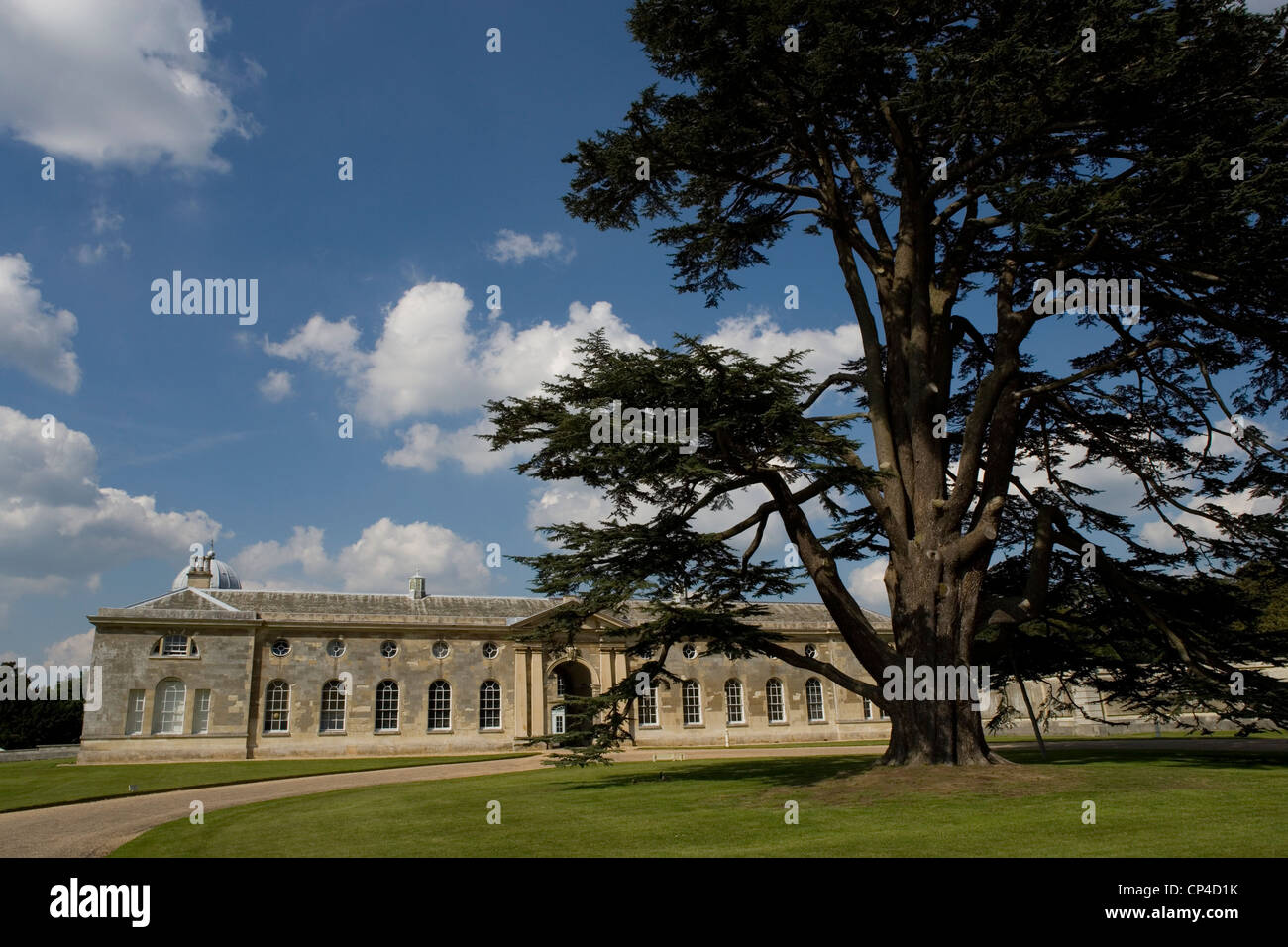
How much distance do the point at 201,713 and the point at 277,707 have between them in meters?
2.64

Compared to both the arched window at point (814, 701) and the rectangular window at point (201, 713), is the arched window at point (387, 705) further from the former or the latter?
the arched window at point (814, 701)

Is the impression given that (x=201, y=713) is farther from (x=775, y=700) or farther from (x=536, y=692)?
(x=775, y=700)

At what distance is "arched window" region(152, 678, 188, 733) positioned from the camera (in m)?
31.2

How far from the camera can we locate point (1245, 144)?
11.7 meters

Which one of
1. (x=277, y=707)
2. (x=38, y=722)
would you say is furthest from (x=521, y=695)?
(x=38, y=722)

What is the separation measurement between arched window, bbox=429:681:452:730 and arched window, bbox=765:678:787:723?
1423cm

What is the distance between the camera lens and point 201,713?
31.6 m

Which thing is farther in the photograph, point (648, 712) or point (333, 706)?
point (648, 712)

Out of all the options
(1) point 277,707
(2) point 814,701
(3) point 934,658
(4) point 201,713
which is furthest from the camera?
(2) point 814,701

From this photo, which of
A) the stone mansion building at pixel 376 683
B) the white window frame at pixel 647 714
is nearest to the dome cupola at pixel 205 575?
the stone mansion building at pixel 376 683
